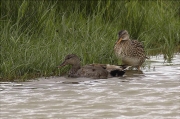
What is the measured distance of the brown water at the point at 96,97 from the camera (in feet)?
25.0

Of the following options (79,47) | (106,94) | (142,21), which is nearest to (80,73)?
(79,47)

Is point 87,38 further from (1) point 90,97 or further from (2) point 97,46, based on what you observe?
(1) point 90,97

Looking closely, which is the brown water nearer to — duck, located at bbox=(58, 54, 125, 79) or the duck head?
duck, located at bbox=(58, 54, 125, 79)

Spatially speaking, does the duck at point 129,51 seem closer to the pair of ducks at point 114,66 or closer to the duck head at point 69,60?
the pair of ducks at point 114,66

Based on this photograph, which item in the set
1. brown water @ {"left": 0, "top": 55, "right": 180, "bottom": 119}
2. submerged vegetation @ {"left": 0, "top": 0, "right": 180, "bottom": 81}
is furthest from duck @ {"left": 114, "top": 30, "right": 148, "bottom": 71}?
brown water @ {"left": 0, "top": 55, "right": 180, "bottom": 119}

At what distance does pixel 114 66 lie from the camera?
10375 millimetres

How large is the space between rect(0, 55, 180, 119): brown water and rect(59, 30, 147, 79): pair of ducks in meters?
0.15

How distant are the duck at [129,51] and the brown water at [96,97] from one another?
18.6 inches

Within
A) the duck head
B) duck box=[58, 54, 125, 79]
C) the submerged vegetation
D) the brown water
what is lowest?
the brown water

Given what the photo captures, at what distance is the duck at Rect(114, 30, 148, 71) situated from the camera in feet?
36.9

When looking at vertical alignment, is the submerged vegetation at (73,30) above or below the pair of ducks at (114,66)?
above

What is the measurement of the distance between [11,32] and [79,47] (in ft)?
3.97

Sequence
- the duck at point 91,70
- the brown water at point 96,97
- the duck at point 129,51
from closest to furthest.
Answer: the brown water at point 96,97 → the duck at point 91,70 → the duck at point 129,51

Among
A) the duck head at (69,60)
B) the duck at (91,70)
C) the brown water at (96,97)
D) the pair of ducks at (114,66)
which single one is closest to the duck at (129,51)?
the pair of ducks at (114,66)
